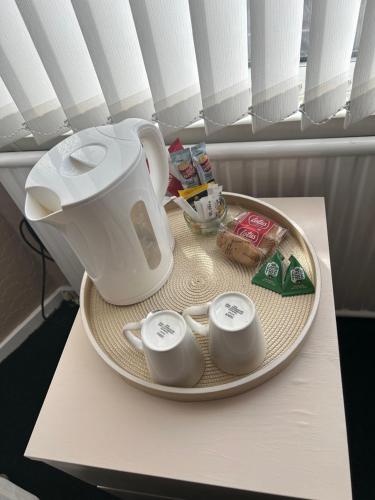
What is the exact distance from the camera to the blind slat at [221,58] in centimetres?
60

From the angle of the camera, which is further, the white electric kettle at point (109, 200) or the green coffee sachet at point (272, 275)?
the green coffee sachet at point (272, 275)

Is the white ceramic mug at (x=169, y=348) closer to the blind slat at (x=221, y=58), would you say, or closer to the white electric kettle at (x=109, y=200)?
the white electric kettle at (x=109, y=200)

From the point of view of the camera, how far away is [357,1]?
0.57m

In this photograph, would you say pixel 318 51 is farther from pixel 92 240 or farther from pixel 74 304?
pixel 74 304

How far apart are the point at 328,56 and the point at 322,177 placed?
280 mm

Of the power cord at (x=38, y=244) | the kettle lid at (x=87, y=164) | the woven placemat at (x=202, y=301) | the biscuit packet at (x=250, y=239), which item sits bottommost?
the power cord at (x=38, y=244)

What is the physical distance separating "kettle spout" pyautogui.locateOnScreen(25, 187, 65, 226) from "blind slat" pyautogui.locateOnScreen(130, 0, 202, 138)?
312 millimetres

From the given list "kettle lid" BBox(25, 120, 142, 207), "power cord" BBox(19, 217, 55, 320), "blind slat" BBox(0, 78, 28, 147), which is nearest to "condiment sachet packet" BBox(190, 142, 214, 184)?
"kettle lid" BBox(25, 120, 142, 207)

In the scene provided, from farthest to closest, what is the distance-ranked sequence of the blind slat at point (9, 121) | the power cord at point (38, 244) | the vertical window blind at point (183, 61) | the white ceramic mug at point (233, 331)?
the power cord at point (38, 244) < the blind slat at point (9, 121) < the vertical window blind at point (183, 61) < the white ceramic mug at point (233, 331)

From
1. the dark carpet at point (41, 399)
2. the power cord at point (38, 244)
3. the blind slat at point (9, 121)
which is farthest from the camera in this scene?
the power cord at point (38, 244)

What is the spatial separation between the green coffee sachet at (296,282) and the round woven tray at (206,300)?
0.04 ft

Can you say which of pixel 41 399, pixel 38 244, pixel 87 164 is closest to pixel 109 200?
pixel 87 164

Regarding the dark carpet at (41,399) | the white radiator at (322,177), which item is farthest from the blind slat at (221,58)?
the dark carpet at (41,399)

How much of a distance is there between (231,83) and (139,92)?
0.19 m
